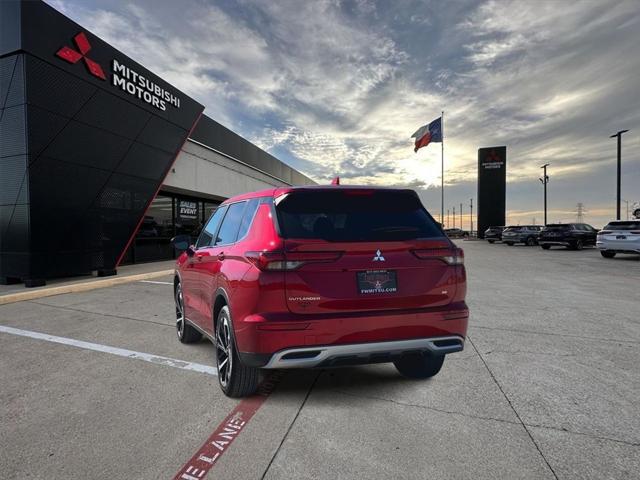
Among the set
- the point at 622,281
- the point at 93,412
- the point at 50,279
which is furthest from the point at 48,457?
the point at 622,281

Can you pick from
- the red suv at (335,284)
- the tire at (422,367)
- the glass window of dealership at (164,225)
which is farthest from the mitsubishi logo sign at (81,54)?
the tire at (422,367)

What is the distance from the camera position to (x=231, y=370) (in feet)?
10.1

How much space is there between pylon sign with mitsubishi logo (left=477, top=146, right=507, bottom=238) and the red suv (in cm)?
4785

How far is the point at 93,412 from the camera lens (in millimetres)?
2914

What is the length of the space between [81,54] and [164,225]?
845cm

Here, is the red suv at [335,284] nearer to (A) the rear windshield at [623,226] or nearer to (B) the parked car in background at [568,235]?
(A) the rear windshield at [623,226]

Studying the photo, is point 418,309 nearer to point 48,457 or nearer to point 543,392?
point 543,392

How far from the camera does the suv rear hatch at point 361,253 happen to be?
2674 millimetres

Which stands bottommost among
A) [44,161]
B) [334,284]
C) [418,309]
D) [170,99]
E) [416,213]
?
[418,309]

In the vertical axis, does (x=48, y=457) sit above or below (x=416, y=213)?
below

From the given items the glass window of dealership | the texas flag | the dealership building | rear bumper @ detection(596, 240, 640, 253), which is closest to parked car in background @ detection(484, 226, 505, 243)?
the texas flag

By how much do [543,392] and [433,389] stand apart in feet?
2.98

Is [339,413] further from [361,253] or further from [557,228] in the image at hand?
[557,228]

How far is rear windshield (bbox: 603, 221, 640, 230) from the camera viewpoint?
14.9m
